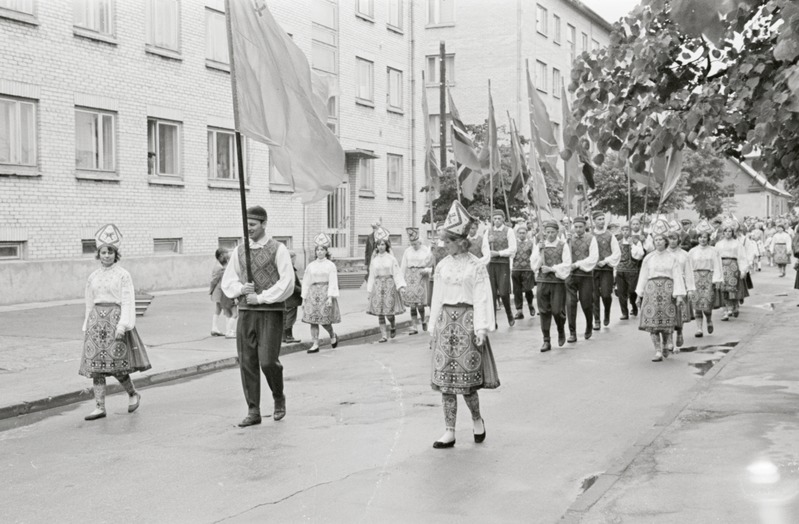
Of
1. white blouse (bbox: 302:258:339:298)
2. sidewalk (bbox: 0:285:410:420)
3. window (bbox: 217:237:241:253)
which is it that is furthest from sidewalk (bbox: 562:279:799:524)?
window (bbox: 217:237:241:253)

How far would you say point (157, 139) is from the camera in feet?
73.9

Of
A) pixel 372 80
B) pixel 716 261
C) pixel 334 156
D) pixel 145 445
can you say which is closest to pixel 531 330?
pixel 716 261

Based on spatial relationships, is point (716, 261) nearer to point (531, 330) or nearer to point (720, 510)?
point (531, 330)

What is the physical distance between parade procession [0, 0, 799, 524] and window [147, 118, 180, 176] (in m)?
0.06

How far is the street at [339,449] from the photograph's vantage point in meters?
5.62

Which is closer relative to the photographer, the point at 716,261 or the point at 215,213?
the point at 716,261

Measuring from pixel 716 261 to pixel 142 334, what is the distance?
9759 millimetres

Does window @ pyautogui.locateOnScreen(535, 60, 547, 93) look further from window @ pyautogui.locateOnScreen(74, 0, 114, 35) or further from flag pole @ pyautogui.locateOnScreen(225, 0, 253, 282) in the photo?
flag pole @ pyautogui.locateOnScreen(225, 0, 253, 282)

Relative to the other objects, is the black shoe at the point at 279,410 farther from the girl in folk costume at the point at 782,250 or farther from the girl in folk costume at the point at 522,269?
the girl in folk costume at the point at 782,250

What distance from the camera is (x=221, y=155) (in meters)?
24.9

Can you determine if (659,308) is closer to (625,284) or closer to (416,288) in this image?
(416,288)

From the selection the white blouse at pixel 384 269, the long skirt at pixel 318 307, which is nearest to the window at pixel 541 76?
the white blouse at pixel 384 269

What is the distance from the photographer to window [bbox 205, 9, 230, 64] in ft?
79.2

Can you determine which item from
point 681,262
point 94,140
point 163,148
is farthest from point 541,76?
point 681,262
